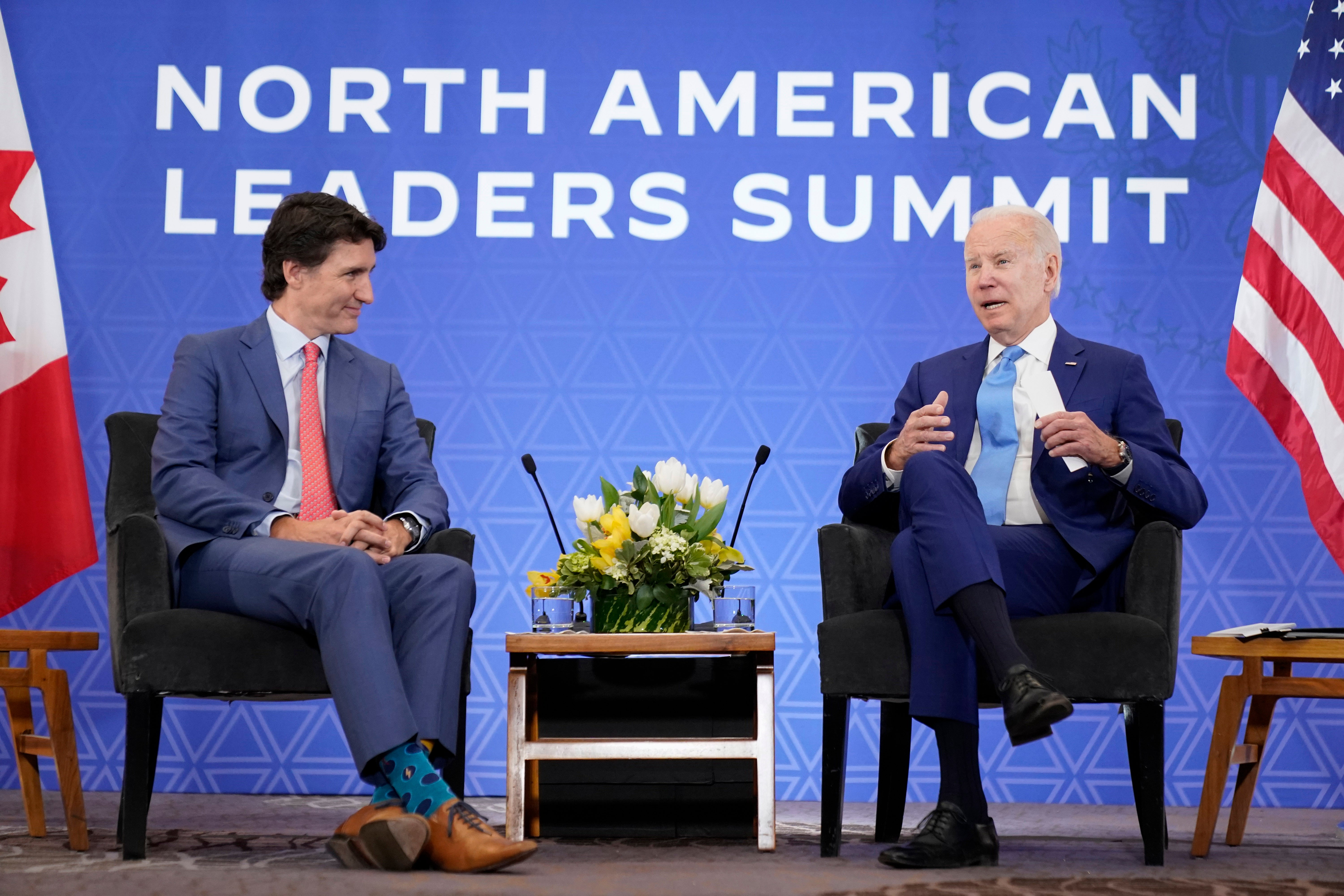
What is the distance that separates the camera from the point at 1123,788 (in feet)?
11.0

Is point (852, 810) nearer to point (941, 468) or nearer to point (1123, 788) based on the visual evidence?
point (1123, 788)

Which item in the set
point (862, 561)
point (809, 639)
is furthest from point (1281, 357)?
point (862, 561)

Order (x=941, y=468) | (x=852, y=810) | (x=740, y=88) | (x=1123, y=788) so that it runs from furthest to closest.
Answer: (x=740, y=88)
(x=1123, y=788)
(x=852, y=810)
(x=941, y=468)

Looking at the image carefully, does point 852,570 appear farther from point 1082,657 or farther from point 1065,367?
point 1065,367

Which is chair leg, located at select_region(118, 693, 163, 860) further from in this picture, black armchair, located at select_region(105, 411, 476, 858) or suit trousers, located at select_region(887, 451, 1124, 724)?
suit trousers, located at select_region(887, 451, 1124, 724)

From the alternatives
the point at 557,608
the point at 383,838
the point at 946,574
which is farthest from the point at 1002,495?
the point at 383,838

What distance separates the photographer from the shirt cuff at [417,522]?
93.7 inches

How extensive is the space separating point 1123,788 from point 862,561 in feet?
4.89

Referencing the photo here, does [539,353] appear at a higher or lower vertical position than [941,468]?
higher

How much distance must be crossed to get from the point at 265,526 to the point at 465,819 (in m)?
0.73

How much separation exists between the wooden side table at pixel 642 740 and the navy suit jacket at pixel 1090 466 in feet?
1.36

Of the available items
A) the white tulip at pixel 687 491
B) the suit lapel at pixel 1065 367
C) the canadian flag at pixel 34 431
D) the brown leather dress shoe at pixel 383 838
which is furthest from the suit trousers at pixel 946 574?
the canadian flag at pixel 34 431

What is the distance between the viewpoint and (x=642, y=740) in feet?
7.48

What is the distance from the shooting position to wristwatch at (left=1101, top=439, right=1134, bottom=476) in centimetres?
223
